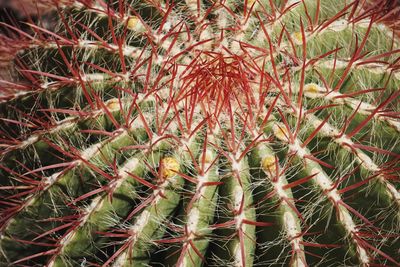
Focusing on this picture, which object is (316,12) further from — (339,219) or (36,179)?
(36,179)

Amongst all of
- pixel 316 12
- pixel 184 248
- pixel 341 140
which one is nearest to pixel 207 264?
pixel 184 248

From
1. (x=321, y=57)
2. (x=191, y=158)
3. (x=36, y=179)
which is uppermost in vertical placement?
(x=321, y=57)

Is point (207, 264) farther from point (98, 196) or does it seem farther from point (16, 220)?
point (16, 220)

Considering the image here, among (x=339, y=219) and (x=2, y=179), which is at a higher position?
(x=339, y=219)

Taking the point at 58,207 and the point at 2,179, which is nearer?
the point at 58,207

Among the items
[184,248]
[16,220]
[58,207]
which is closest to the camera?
[184,248]

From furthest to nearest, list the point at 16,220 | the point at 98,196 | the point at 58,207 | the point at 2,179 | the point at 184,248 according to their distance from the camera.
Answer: the point at 2,179, the point at 16,220, the point at 58,207, the point at 98,196, the point at 184,248
